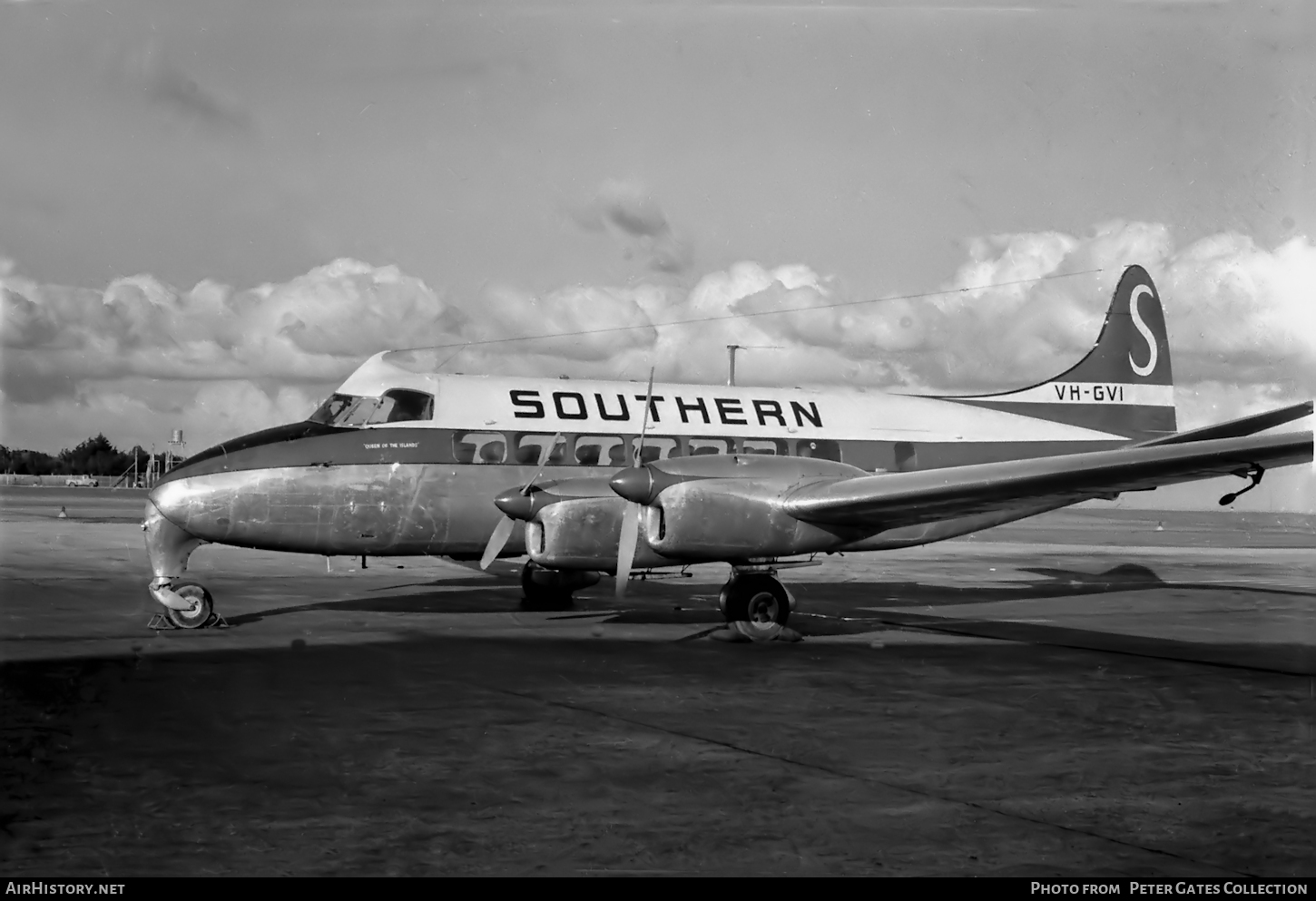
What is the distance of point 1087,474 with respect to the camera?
12562 millimetres

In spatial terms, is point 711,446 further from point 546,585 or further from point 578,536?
point 578,536

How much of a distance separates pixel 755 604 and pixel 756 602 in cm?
2

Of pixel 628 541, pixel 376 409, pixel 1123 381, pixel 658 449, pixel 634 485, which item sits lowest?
pixel 628 541

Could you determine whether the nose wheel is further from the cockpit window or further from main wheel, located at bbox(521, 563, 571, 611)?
main wheel, located at bbox(521, 563, 571, 611)

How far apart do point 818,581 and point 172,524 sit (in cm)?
1282

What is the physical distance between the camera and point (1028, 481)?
12789 mm

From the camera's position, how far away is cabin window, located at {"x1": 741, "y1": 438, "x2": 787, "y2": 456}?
60.1 ft

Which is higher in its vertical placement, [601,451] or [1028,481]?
[601,451]

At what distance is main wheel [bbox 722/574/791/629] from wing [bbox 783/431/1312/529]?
1.11 metres

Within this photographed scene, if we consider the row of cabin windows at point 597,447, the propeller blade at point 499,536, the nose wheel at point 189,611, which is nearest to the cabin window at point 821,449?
the row of cabin windows at point 597,447

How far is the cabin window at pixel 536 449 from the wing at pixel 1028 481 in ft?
14.5

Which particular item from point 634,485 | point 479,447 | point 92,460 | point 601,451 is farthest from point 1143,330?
point 92,460

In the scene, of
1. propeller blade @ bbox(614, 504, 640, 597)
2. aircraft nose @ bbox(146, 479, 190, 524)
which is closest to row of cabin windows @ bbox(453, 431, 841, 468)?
propeller blade @ bbox(614, 504, 640, 597)
